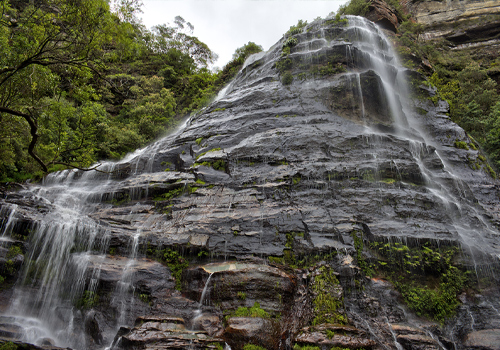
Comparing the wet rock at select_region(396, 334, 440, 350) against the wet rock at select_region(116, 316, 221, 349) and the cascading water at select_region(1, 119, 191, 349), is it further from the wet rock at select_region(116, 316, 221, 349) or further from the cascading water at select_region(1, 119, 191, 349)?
the cascading water at select_region(1, 119, 191, 349)

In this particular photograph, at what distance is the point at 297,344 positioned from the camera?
18.1ft

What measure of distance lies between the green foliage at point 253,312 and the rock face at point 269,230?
3cm

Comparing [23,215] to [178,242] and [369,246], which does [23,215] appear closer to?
[178,242]

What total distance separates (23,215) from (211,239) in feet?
19.8

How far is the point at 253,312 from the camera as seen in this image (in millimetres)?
6465

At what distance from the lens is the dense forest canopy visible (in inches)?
205

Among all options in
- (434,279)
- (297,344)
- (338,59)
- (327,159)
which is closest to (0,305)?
(297,344)

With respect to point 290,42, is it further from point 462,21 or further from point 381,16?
point 462,21

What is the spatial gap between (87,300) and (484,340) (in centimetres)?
1022

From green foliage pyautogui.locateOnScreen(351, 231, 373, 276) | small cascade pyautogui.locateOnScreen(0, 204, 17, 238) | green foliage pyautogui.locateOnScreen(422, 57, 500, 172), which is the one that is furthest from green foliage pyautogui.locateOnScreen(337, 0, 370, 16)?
small cascade pyautogui.locateOnScreen(0, 204, 17, 238)

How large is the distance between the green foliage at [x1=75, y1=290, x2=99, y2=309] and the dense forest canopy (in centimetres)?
365

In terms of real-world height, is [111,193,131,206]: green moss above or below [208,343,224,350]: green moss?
above

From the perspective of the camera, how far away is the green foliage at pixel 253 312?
638 cm

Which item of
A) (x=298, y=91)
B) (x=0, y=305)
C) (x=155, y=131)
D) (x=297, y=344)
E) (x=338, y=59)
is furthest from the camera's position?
(x=155, y=131)
